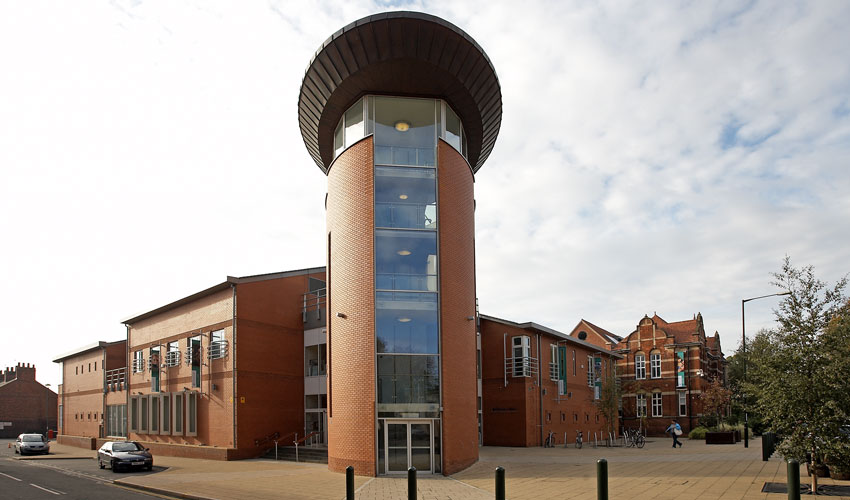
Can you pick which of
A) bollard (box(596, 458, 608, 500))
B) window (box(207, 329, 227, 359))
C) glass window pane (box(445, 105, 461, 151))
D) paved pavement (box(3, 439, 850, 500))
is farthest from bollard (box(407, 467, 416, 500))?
window (box(207, 329, 227, 359))

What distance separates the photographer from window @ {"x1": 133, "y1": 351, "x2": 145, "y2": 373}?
38.3 m

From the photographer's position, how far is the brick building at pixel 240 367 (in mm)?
28703

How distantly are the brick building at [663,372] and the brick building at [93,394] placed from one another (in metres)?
39.7

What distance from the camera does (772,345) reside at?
1538 centimetres

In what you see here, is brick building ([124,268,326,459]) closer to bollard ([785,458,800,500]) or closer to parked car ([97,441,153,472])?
parked car ([97,441,153,472])

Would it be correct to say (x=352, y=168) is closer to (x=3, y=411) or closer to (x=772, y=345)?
(x=772, y=345)

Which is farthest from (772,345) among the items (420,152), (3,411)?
(3,411)

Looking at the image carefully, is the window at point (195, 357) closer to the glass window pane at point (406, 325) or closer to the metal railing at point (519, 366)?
the glass window pane at point (406, 325)

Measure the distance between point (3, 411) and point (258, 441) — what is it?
59988mm

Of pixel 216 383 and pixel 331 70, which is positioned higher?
pixel 331 70

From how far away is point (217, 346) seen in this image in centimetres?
3014

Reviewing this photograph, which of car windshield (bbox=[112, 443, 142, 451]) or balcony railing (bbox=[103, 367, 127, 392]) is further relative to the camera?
balcony railing (bbox=[103, 367, 127, 392])

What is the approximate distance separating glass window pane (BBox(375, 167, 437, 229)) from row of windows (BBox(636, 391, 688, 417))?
41.7m

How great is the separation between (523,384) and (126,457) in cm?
1928
